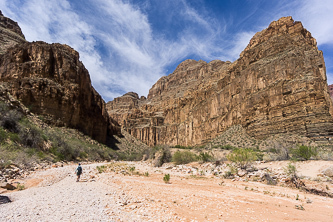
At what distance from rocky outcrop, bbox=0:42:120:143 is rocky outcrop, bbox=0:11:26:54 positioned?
1126 centimetres

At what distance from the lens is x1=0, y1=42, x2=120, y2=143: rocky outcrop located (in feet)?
99.0

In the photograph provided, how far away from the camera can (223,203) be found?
5855mm

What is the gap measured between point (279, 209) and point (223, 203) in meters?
1.60

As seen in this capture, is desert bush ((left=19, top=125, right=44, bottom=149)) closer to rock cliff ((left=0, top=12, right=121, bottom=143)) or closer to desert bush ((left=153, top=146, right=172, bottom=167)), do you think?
desert bush ((left=153, top=146, right=172, bottom=167))

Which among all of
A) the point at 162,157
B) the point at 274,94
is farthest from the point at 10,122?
the point at 274,94

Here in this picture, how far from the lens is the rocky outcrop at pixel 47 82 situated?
3019 centimetres

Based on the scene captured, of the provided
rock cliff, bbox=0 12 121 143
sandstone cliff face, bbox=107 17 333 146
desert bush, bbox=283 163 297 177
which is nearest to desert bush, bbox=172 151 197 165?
desert bush, bbox=283 163 297 177

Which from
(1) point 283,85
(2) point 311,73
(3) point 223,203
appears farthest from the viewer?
(1) point 283,85

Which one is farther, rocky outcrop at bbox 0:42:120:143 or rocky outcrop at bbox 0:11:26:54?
rocky outcrop at bbox 0:11:26:54

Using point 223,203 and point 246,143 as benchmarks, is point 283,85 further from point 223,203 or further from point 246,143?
point 223,203

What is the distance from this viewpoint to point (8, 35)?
5009 centimetres

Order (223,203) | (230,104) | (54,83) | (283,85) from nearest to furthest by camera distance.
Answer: (223,203) → (283,85) → (54,83) → (230,104)

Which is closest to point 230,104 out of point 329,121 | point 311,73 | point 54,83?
point 311,73

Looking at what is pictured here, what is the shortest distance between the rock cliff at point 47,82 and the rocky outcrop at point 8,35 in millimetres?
11186
